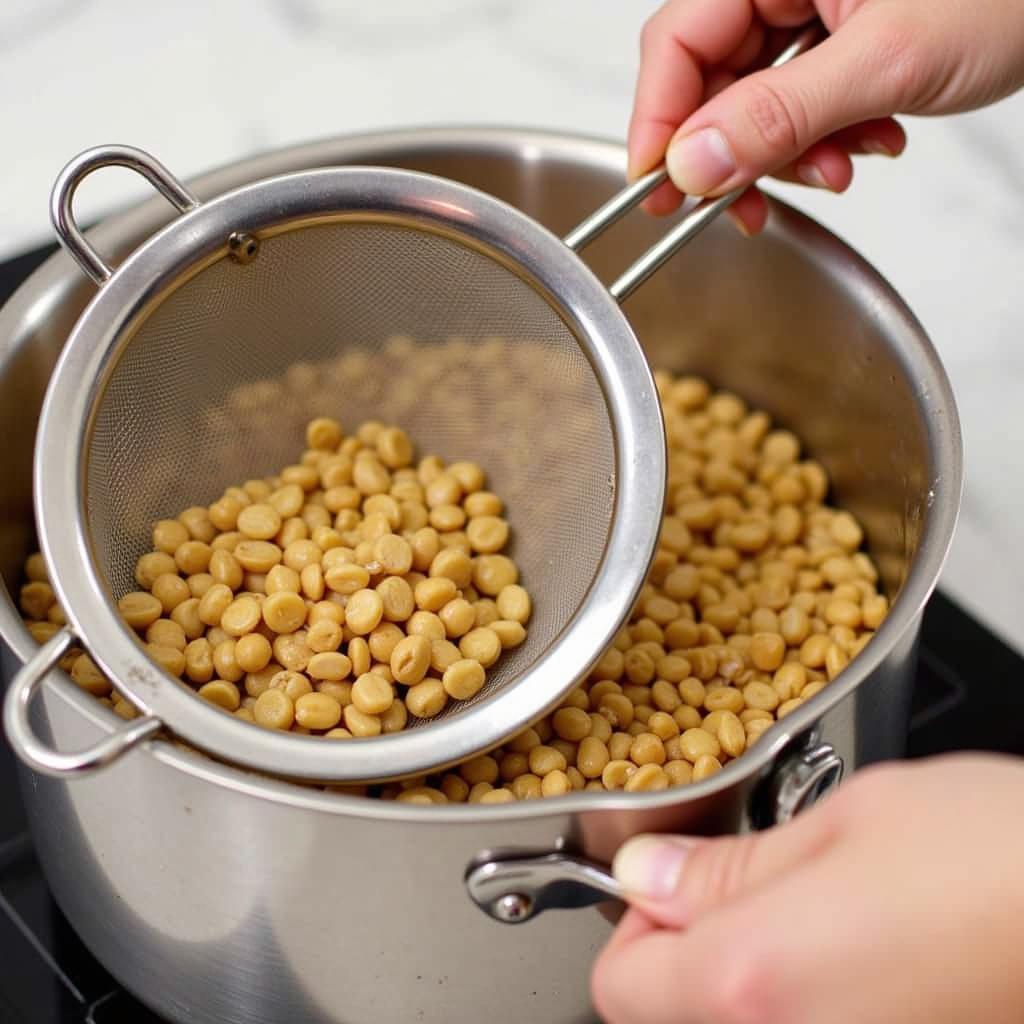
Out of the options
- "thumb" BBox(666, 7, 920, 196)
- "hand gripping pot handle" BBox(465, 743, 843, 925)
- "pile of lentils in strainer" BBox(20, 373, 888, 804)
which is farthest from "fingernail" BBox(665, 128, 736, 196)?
"hand gripping pot handle" BBox(465, 743, 843, 925)

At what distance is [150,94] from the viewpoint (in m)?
1.60

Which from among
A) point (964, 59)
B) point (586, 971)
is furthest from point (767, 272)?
point (586, 971)

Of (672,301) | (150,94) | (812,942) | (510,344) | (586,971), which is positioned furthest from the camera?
(150,94)

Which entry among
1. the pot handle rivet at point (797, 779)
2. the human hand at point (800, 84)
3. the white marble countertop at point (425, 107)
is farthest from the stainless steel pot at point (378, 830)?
the white marble countertop at point (425, 107)

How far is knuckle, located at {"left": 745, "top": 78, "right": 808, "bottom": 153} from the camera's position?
94 centimetres

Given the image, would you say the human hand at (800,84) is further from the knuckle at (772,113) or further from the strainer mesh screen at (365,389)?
the strainer mesh screen at (365,389)

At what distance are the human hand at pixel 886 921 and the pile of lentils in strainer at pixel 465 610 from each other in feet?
0.94

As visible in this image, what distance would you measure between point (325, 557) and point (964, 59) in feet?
1.97

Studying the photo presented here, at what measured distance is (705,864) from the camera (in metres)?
0.64

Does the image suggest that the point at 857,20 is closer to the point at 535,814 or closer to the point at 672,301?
the point at 672,301

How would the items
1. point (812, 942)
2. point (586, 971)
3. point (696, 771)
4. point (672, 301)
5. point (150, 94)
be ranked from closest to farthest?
point (812, 942) < point (586, 971) < point (696, 771) < point (672, 301) < point (150, 94)

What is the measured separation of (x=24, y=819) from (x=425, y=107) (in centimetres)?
96

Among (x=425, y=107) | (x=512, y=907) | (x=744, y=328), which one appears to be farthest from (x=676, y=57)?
(x=512, y=907)

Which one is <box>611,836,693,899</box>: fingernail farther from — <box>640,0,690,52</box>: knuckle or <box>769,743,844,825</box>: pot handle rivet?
<box>640,0,690,52</box>: knuckle
